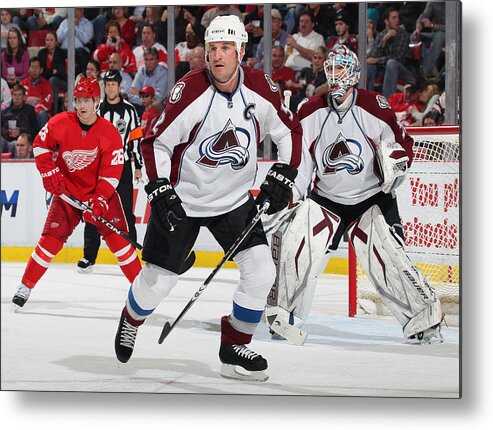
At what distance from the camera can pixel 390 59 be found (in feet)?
13.0

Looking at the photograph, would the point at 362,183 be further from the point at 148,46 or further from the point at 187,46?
the point at 148,46

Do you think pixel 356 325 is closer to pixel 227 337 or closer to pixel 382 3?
pixel 227 337

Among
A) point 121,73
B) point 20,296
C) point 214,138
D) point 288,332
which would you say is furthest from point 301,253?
point 20,296

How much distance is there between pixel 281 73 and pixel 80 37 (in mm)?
752

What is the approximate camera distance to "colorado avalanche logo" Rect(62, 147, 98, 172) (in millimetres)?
4086

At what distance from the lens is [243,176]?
374 centimetres

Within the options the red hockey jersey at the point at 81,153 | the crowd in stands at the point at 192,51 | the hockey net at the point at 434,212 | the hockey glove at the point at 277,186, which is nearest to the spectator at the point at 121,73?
the crowd in stands at the point at 192,51

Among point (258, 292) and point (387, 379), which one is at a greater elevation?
point (258, 292)

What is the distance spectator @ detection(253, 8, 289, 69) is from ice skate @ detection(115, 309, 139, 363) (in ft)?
3.35

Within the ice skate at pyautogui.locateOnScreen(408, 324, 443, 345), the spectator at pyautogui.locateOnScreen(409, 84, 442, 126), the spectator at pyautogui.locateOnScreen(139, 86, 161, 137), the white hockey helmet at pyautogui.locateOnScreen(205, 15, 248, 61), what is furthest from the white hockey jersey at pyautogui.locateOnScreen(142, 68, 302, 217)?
the ice skate at pyautogui.locateOnScreen(408, 324, 443, 345)

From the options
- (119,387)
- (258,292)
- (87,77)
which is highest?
(87,77)

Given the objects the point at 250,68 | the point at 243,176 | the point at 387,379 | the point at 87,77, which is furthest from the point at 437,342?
the point at 87,77

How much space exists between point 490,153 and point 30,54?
170 cm

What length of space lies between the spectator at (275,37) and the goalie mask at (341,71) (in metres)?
0.20
